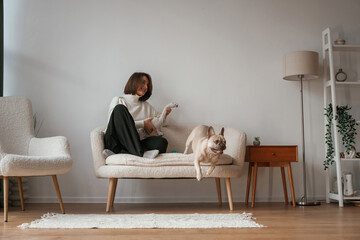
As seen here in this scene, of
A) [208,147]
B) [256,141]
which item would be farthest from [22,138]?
[256,141]

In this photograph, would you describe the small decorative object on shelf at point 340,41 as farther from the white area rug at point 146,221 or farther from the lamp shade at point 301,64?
the white area rug at point 146,221

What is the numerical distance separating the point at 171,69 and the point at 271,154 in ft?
4.34

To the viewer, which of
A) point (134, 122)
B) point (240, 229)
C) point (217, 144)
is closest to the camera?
point (240, 229)

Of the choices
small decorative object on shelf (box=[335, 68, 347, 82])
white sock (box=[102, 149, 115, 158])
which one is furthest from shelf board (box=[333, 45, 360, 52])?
white sock (box=[102, 149, 115, 158])

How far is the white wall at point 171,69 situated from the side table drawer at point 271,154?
0.52m

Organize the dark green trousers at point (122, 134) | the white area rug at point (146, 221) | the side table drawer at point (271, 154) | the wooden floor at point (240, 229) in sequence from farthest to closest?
1. the side table drawer at point (271, 154)
2. the dark green trousers at point (122, 134)
3. the white area rug at point (146, 221)
4. the wooden floor at point (240, 229)

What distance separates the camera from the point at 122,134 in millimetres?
3445

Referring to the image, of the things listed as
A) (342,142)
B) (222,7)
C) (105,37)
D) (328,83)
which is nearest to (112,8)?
(105,37)

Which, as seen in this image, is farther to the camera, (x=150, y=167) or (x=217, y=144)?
(x=150, y=167)

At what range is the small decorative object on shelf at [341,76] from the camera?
14.2 ft

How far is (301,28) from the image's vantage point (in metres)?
4.41

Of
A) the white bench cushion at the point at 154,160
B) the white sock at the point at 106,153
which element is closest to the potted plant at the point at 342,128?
the white bench cushion at the point at 154,160

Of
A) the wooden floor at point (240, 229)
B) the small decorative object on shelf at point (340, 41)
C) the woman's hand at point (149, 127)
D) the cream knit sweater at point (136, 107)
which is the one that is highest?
the small decorative object on shelf at point (340, 41)

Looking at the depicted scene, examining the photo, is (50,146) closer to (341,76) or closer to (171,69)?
(171,69)
